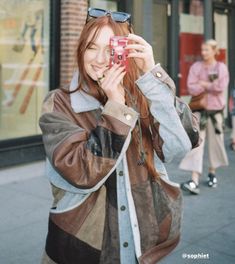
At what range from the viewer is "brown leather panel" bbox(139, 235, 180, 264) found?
209cm

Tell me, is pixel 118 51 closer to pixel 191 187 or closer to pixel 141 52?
pixel 141 52

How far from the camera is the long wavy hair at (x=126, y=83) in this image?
2.08 metres

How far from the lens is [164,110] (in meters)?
2.01

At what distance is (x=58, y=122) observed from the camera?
1990 mm

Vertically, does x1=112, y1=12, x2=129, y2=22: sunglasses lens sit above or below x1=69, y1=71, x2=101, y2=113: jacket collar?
above

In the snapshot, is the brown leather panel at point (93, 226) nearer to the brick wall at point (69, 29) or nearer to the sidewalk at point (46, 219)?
the sidewalk at point (46, 219)

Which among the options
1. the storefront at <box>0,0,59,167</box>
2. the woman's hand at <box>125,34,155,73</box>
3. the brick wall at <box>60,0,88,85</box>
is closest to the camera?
the woman's hand at <box>125,34,155,73</box>

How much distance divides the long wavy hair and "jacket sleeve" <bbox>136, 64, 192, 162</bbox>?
0.28ft

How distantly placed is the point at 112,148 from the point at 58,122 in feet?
0.82

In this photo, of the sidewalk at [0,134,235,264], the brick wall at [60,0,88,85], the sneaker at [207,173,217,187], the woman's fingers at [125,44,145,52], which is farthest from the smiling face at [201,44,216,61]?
the woman's fingers at [125,44,145,52]

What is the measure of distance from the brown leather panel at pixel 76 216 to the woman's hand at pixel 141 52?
1.88ft

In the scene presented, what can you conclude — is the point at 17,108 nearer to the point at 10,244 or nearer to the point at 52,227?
the point at 10,244

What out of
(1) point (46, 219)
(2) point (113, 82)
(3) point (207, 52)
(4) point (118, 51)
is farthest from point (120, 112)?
(3) point (207, 52)

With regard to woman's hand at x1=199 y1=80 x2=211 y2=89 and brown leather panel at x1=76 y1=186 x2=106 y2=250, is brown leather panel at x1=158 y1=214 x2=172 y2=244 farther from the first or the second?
woman's hand at x1=199 y1=80 x2=211 y2=89
